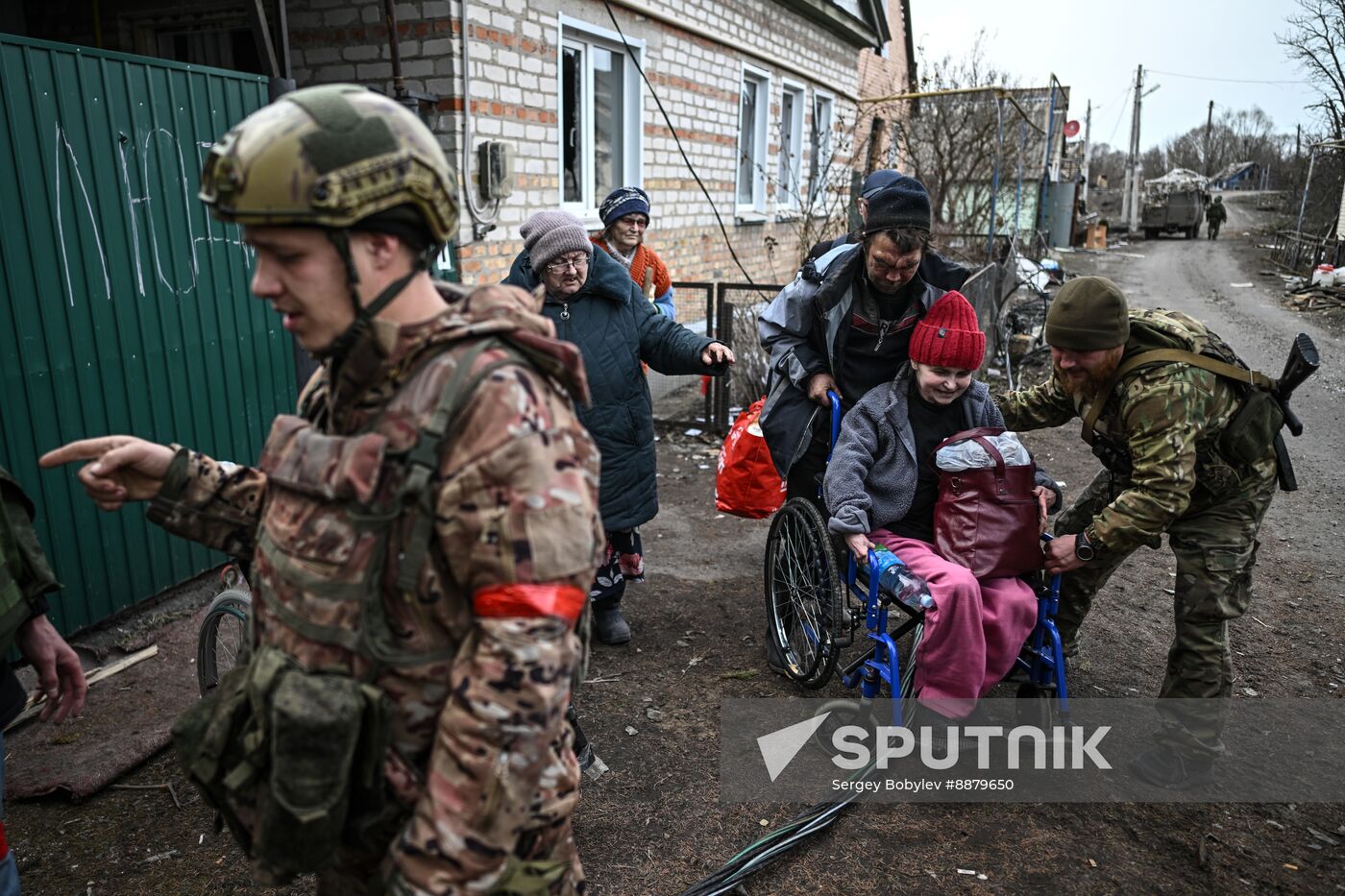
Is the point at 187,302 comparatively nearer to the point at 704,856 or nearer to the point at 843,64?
the point at 704,856

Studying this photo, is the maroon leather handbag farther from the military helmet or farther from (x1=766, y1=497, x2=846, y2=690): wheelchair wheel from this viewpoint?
the military helmet

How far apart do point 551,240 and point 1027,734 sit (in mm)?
2653

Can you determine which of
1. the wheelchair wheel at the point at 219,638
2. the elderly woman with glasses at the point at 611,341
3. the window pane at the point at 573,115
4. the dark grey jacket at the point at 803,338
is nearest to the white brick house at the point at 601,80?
the window pane at the point at 573,115

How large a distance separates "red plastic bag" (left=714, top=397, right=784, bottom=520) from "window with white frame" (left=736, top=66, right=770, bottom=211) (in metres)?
7.46

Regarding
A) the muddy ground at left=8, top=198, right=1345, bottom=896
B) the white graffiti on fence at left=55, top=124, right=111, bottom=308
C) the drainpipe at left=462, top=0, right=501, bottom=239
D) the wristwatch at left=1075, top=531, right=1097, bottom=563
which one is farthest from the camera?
the drainpipe at left=462, top=0, right=501, bottom=239

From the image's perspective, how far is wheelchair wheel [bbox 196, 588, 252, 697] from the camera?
10.0 feet

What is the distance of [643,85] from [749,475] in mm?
5674

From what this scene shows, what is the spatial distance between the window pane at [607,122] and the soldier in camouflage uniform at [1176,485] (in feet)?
18.9

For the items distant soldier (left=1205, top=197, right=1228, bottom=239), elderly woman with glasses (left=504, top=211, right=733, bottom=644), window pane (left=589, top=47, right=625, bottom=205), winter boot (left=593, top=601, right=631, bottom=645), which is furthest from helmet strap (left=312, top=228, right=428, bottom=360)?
distant soldier (left=1205, top=197, right=1228, bottom=239)

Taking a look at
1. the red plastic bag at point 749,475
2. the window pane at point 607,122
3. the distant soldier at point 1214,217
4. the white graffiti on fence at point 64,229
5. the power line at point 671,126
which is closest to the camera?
the white graffiti on fence at point 64,229

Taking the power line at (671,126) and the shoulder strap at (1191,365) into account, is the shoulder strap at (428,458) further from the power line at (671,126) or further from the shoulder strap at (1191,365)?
the power line at (671,126)

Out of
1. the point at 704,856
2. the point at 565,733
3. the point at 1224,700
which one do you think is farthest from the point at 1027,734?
the point at 565,733

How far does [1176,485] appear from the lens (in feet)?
9.05

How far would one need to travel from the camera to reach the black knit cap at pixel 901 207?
322cm
